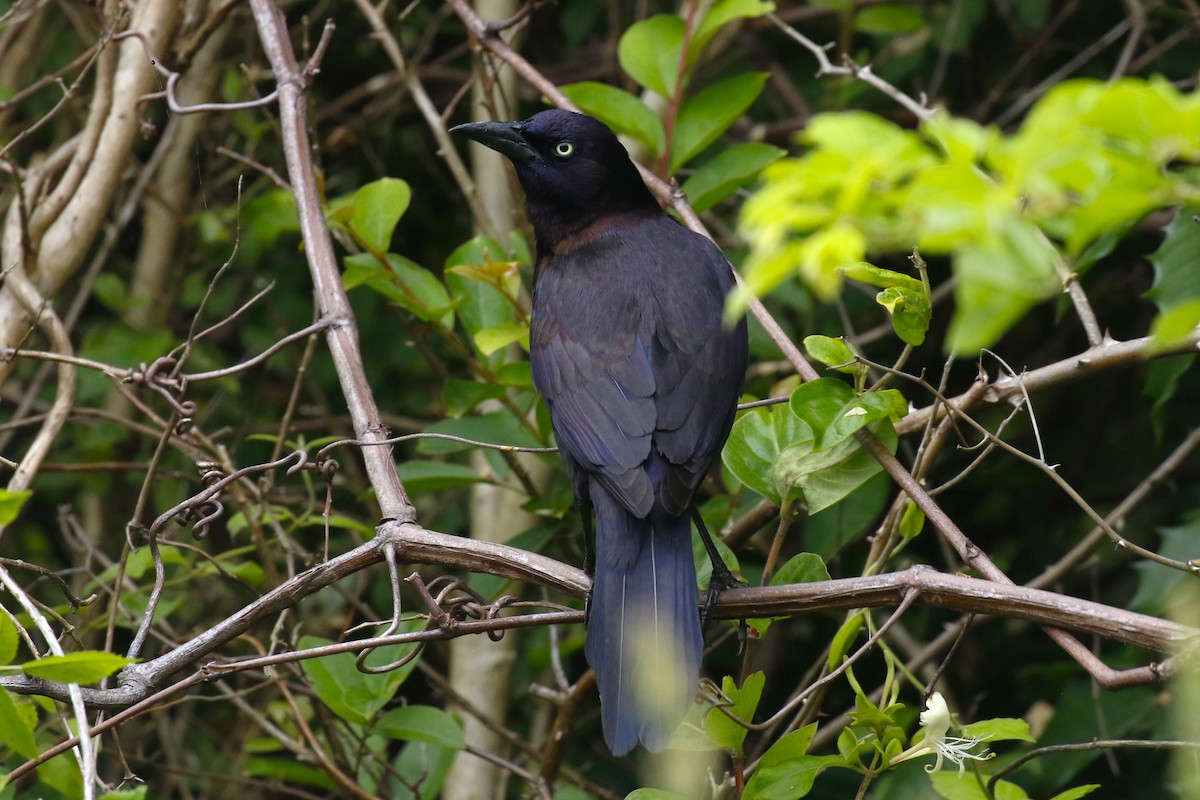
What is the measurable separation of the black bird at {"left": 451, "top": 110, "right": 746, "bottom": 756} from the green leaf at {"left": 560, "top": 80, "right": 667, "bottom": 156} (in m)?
0.11

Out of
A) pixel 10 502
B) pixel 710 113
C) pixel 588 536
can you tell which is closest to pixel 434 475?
pixel 588 536

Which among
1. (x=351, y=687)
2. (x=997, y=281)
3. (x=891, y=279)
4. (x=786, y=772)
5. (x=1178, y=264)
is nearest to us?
(x=997, y=281)

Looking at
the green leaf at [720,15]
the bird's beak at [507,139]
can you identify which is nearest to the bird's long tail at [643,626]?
the bird's beak at [507,139]

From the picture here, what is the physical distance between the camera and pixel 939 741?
210 cm

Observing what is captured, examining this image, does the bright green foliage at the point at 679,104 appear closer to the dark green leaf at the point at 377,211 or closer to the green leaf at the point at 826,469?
the dark green leaf at the point at 377,211

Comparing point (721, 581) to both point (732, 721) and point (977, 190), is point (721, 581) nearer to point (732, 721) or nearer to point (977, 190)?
point (732, 721)

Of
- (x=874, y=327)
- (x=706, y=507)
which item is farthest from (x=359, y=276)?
(x=874, y=327)

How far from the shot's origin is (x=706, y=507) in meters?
3.37

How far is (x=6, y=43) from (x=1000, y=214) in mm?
4217

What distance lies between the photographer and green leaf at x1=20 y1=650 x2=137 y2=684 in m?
1.64

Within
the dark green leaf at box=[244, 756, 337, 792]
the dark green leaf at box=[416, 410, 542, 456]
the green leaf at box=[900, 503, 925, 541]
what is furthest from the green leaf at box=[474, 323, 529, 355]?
the dark green leaf at box=[244, 756, 337, 792]

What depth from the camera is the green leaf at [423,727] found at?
289 cm

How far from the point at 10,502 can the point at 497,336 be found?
1663mm

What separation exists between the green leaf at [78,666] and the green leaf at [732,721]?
1.07 metres
